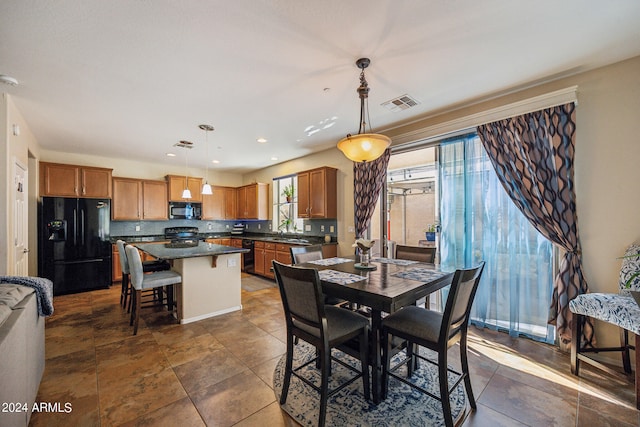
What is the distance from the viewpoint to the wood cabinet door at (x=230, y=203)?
23.5ft

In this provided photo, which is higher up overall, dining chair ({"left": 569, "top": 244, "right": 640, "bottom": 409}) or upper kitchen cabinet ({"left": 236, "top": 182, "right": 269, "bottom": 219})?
upper kitchen cabinet ({"left": 236, "top": 182, "right": 269, "bottom": 219})

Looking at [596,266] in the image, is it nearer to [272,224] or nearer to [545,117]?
[545,117]

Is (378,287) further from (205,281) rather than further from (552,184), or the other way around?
(205,281)

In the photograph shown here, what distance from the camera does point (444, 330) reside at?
1577 mm

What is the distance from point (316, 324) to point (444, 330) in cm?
79

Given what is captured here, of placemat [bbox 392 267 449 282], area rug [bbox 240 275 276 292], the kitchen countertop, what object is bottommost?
area rug [bbox 240 275 276 292]

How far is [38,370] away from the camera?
195 cm

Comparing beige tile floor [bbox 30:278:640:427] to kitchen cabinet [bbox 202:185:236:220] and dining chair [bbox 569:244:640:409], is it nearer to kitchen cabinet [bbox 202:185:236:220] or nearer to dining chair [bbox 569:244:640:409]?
dining chair [bbox 569:244:640:409]

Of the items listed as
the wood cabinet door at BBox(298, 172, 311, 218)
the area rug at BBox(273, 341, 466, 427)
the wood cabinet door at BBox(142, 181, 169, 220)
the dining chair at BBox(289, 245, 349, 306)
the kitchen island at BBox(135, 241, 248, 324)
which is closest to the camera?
the area rug at BBox(273, 341, 466, 427)

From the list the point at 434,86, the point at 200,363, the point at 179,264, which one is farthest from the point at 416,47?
the point at 179,264

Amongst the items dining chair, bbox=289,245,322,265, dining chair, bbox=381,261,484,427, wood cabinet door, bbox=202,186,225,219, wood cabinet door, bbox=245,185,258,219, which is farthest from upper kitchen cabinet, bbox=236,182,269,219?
dining chair, bbox=381,261,484,427

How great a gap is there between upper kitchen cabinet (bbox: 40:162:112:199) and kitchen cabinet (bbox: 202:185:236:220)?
2080mm

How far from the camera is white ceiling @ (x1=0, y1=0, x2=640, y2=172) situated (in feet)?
5.49

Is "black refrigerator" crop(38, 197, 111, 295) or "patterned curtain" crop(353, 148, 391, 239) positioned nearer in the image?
"patterned curtain" crop(353, 148, 391, 239)
